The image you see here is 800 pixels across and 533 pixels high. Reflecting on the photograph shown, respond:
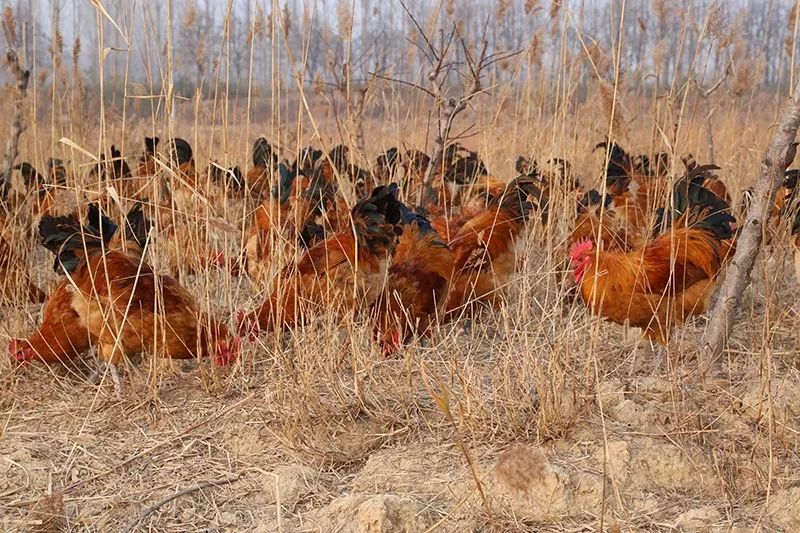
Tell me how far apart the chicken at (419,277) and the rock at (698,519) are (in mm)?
1853

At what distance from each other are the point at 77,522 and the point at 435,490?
3.49ft

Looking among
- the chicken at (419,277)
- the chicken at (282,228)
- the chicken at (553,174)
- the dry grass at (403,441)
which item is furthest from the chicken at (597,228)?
the chicken at (282,228)

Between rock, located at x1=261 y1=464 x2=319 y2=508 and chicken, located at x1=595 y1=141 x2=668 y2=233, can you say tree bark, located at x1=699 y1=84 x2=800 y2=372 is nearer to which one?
rock, located at x1=261 y1=464 x2=319 y2=508

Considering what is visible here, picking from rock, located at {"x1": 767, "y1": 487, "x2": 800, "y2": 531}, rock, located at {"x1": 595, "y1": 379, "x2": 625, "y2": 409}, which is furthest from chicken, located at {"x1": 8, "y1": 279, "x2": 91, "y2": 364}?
rock, located at {"x1": 767, "y1": 487, "x2": 800, "y2": 531}

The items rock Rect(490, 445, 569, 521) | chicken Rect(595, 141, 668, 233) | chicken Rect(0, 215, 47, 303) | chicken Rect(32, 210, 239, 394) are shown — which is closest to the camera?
rock Rect(490, 445, 569, 521)

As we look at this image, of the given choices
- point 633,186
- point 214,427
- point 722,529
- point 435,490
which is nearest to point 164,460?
point 214,427

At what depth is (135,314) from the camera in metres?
3.03

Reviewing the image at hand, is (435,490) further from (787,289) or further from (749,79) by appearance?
(749,79)

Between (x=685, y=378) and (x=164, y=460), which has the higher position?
(x=685, y=378)

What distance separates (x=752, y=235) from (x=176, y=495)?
2.12 metres

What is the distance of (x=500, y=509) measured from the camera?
79.1 inches

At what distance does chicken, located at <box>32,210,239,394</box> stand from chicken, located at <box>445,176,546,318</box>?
4.33 feet

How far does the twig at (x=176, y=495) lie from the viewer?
2.13 meters

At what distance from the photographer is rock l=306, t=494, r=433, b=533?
6.44 ft
